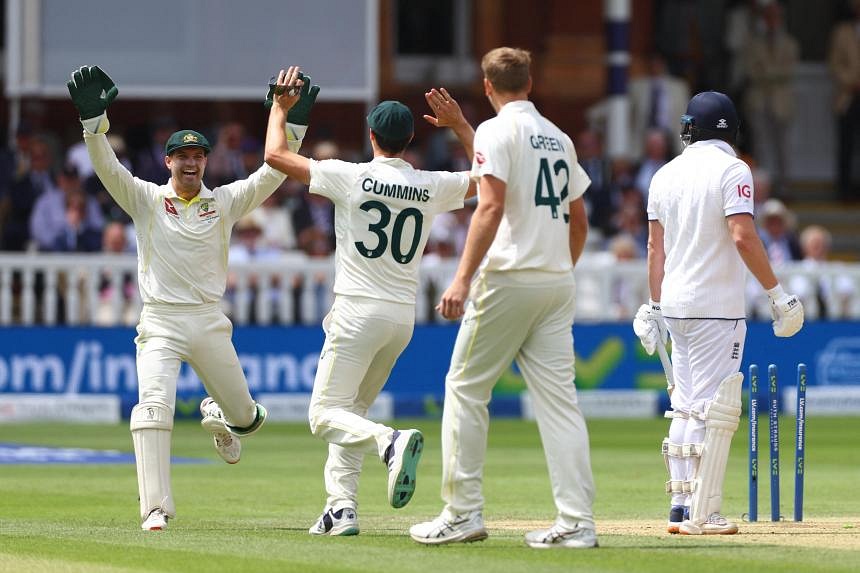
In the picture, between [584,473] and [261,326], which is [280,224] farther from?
[584,473]

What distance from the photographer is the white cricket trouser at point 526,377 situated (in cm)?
800

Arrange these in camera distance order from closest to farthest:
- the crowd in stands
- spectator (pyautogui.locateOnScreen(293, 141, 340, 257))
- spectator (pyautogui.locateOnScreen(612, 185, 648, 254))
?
the crowd in stands < spectator (pyautogui.locateOnScreen(293, 141, 340, 257)) < spectator (pyautogui.locateOnScreen(612, 185, 648, 254))

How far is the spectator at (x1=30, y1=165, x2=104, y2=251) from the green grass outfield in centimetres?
218

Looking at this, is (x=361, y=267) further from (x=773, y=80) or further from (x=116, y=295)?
(x=773, y=80)

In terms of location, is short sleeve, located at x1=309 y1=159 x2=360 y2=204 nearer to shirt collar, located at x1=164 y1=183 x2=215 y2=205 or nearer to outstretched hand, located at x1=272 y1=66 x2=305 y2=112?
outstretched hand, located at x1=272 y1=66 x2=305 y2=112

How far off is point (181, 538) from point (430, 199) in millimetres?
1963

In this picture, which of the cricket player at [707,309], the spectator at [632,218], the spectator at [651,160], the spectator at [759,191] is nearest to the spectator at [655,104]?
the spectator at [651,160]

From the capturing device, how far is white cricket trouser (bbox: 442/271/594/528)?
8000 millimetres

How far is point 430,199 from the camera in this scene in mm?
8844

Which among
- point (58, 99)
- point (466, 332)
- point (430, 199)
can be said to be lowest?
point (466, 332)

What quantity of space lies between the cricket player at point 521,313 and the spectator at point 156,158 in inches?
413

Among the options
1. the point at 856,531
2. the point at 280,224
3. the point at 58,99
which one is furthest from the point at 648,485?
the point at 58,99

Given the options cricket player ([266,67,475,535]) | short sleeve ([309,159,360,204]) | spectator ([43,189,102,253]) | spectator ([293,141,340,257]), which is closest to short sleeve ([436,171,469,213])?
cricket player ([266,67,475,535])

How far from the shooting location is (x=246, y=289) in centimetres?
1769
